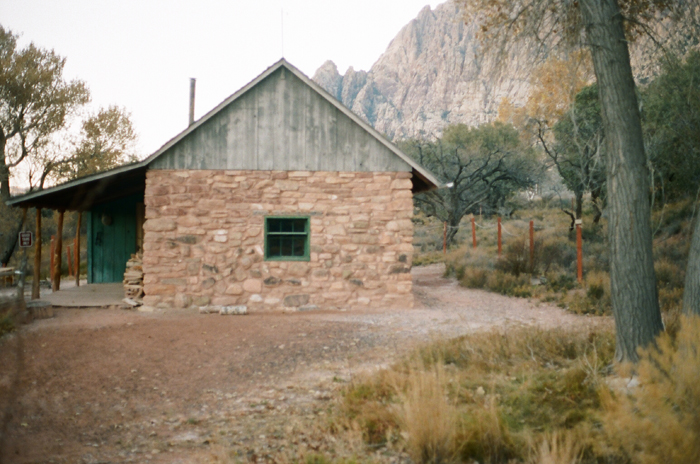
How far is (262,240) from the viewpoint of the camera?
1192 cm

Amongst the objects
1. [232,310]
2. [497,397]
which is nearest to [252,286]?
[232,310]

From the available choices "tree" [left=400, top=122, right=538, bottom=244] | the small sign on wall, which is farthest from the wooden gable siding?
"tree" [left=400, top=122, right=538, bottom=244]

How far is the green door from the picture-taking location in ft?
52.9

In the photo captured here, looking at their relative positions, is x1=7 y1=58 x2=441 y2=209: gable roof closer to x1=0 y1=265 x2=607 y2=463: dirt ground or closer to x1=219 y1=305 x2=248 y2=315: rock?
x1=0 y1=265 x2=607 y2=463: dirt ground

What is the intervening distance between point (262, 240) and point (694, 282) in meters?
8.27

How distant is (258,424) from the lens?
17.3 ft

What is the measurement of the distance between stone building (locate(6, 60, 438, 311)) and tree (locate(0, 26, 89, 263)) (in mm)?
10023

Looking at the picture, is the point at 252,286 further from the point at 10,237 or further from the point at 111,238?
the point at 10,237

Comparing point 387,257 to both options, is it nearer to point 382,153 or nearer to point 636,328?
point 382,153

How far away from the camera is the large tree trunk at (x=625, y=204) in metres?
5.69

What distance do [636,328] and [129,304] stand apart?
396 inches

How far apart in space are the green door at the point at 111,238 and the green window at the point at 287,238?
6.29 meters

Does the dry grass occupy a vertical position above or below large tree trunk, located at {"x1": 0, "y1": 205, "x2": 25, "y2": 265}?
below

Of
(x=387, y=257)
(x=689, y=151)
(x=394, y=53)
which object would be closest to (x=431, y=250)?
(x=689, y=151)
